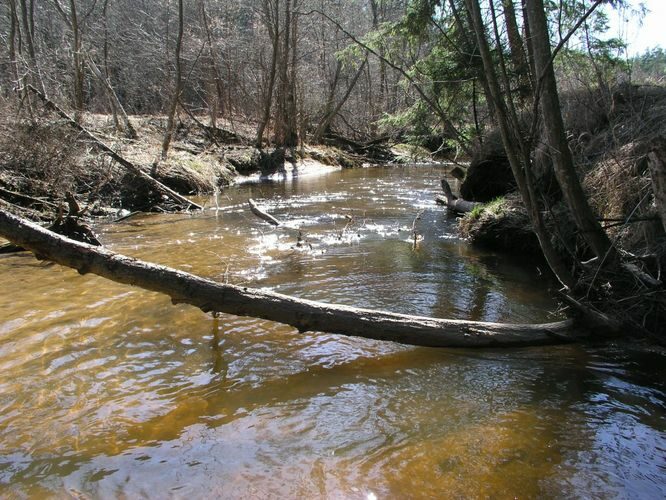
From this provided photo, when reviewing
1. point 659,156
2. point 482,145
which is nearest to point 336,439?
point 659,156

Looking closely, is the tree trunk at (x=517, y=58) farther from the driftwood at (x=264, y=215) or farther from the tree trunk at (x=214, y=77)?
the tree trunk at (x=214, y=77)

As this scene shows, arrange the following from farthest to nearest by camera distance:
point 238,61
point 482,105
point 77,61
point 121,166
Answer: point 238,61 < point 77,61 < point 121,166 < point 482,105

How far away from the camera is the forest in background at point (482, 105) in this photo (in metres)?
5.11

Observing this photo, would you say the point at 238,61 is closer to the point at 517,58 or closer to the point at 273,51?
the point at 273,51

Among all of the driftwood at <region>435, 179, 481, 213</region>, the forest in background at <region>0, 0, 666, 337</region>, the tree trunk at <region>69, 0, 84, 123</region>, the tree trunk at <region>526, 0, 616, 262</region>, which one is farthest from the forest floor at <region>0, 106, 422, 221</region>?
the tree trunk at <region>526, 0, 616, 262</region>

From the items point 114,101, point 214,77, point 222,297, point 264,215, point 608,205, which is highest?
point 214,77

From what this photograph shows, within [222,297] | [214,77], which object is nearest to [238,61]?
[214,77]

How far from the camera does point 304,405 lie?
149 inches

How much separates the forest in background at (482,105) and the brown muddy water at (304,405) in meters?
Result: 1.04

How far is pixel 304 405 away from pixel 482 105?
10325mm

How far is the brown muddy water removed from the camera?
9.72ft

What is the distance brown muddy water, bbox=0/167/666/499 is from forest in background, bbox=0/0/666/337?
104 centimetres

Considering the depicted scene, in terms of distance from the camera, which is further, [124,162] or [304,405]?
[124,162]

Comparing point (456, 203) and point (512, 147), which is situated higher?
point (512, 147)
